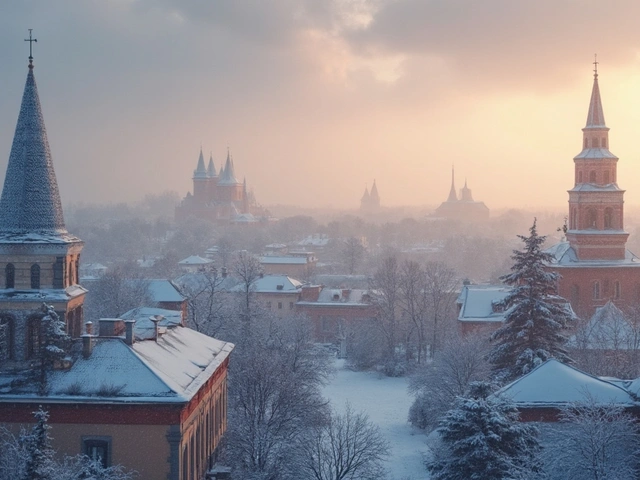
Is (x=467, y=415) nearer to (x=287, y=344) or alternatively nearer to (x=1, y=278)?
(x=1, y=278)

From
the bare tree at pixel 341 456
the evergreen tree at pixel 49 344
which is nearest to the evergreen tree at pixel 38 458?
the evergreen tree at pixel 49 344

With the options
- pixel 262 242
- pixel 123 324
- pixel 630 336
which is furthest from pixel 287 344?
pixel 262 242

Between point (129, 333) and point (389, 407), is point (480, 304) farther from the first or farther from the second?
point (129, 333)

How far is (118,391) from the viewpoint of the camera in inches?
1017

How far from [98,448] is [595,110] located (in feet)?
145

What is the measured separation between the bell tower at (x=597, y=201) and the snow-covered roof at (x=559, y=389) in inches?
1143

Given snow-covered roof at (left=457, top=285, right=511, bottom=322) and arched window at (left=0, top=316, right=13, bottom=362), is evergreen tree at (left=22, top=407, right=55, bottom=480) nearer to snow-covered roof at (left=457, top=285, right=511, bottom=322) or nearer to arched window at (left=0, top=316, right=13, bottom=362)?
arched window at (left=0, top=316, right=13, bottom=362)

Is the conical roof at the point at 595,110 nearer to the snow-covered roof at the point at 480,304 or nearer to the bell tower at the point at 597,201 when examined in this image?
the bell tower at the point at 597,201

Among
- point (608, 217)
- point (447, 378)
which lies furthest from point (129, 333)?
point (608, 217)

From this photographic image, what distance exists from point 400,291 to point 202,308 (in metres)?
24.4

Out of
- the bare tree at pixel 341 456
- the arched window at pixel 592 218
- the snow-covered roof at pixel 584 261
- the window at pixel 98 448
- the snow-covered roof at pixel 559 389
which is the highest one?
the arched window at pixel 592 218

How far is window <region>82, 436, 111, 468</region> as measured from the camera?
25.7 metres

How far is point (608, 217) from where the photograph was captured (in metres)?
58.3

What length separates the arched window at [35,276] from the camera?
28719 mm
